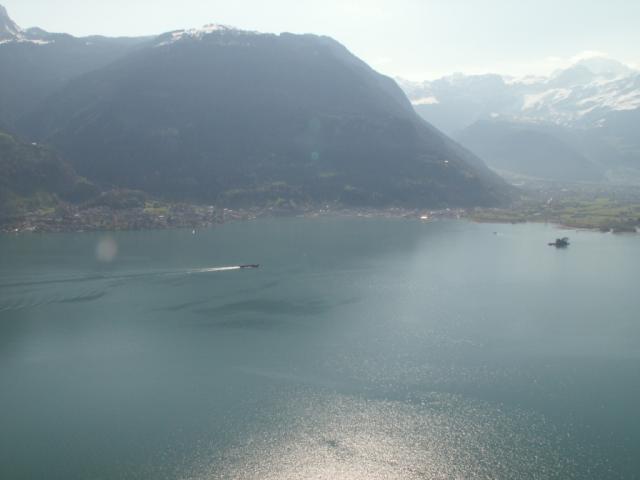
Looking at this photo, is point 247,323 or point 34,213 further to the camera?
point 34,213

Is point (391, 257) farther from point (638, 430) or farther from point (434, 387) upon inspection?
point (638, 430)

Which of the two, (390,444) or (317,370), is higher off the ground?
(317,370)

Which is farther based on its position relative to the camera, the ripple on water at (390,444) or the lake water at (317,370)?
the lake water at (317,370)

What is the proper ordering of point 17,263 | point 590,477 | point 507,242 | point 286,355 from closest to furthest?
point 590,477
point 286,355
point 17,263
point 507,242

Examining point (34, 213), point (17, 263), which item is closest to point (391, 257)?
point (17, 263)

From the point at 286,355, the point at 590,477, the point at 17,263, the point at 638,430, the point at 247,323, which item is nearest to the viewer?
the point at 590,477

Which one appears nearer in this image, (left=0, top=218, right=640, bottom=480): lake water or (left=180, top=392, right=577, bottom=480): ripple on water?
(left=180, top=392, right=577, bottom=480): ripple on water

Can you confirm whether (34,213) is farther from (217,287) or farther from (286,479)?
(286,479)

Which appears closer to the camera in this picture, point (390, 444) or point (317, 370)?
point (390, 444)
